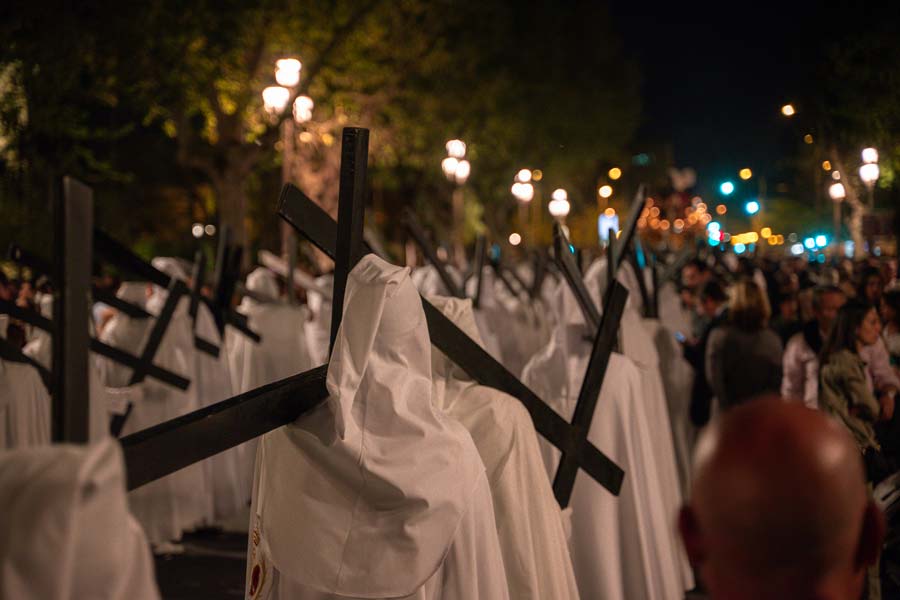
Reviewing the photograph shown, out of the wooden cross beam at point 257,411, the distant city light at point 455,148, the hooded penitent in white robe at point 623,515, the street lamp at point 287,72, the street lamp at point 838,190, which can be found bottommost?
the hooded penitent in white robe at point 623,515

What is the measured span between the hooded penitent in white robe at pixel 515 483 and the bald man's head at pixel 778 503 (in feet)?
9.11

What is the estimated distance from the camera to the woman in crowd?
21.3 ft

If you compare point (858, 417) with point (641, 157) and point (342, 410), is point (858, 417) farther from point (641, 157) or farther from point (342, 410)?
point (641, 157)

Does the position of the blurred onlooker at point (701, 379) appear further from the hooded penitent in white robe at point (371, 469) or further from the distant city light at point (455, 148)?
the distant city light at point (455, 148)

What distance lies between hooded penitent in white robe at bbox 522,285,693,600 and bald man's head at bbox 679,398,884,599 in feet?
17.2

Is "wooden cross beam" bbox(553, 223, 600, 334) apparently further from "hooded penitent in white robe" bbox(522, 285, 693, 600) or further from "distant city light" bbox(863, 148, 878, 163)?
"distant city light" bbox(863, 148, 878, 163)

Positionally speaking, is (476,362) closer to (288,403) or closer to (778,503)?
(288,403)

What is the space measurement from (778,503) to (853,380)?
202 inches

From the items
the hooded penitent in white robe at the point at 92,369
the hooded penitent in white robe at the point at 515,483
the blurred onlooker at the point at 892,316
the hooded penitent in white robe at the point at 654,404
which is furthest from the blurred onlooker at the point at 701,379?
the hooded penitent in white robe at the point at 515,483

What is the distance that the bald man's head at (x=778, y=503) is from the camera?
1.83 metres

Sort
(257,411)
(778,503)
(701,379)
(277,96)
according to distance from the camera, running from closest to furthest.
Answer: (778,503), (257,411), (701,379), (277,96)

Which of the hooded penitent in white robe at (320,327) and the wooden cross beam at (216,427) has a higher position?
the hooded penitent in white robe at (320,327)

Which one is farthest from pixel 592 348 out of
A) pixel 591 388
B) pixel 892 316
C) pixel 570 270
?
pixel 892 316

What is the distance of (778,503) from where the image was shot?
1.82 metres
